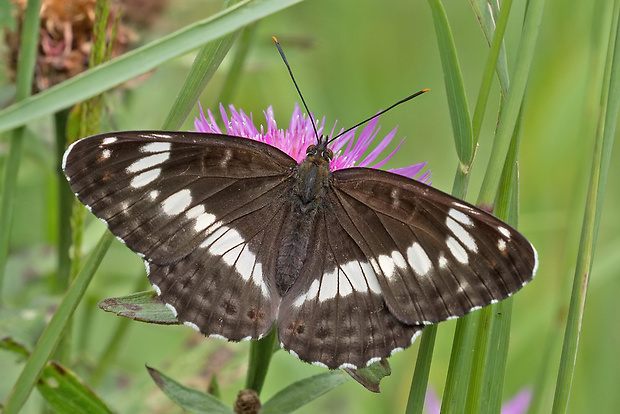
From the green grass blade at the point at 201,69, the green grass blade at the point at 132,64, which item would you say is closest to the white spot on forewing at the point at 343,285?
the green grass blade at the point at 201,69

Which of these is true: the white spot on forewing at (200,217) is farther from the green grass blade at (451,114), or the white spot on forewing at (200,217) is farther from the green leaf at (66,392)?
the green grass blade at (451,114)

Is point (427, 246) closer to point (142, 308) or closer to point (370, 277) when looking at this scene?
point (370, 277)

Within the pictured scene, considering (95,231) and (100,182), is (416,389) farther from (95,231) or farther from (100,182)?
(95,231)

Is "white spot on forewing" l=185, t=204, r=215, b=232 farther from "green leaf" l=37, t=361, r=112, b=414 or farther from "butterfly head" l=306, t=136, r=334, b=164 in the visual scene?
"green leaf" l=37, t=361, r=112, b=414

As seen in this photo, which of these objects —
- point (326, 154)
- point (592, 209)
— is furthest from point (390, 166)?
point (592, 209)

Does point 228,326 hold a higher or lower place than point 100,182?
lower

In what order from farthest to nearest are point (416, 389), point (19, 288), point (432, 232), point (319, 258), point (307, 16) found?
point (307, 16)
point (19, 288)
point (319, 258)
point (432, 232)
point (416, 389)

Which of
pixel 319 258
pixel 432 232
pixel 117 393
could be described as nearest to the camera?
pixel 432 232

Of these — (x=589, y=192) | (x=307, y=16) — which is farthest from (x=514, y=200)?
(x=307, y=16)
